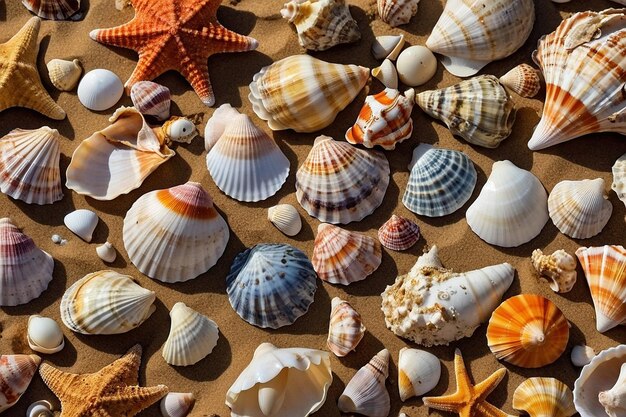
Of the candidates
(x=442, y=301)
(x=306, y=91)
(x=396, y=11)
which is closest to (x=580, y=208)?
(x=442, y=301)

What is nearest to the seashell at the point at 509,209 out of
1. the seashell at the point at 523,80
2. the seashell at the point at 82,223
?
the seashell at the point at 523,80

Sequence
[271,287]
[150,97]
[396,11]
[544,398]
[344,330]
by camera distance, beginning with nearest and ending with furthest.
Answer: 1. [544,398]
2. [344,330]
3. [271,287]
4. [150,97]
5. [396,11]

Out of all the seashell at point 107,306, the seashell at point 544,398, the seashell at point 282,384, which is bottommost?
the seashell at point 544,398

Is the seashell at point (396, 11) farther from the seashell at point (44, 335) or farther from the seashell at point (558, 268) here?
the seashell at point (44, 335)

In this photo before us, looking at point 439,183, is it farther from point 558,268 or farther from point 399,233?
point 558,268

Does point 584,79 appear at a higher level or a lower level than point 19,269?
higher

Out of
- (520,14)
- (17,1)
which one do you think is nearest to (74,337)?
(17,1)

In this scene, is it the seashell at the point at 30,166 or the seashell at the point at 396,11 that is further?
the seashell at the point at 396,11
